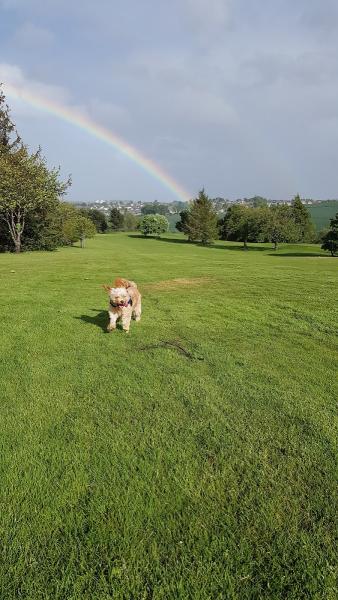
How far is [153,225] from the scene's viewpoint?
102 metres

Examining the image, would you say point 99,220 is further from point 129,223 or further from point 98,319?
point 98,319

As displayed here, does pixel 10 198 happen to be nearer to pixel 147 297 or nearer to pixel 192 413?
pixel 147 297

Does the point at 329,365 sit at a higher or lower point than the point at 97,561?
higher

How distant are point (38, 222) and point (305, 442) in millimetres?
44612

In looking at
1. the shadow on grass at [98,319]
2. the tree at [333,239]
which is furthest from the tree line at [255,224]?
the shadow on grass at [98,319]

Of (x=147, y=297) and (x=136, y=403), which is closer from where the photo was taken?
(x=136, y=403)

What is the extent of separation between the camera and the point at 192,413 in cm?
438

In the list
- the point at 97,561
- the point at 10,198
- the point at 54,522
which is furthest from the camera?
the point at 10,198

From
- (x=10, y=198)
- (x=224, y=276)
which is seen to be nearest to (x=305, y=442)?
(x=224, y=276)

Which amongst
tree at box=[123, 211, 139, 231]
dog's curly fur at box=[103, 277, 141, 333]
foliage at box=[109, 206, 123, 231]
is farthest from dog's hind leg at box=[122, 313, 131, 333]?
tree at box=[123, 211, 139, 231]

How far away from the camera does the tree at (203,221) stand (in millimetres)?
78125

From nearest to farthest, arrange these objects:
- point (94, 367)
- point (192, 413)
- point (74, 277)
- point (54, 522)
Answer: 1. point (54, 522)
2. point (192, 413)
3. point (94, 367)
4. point (74, 277)

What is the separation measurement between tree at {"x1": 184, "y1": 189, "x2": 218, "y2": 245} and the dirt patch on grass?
63791 mm

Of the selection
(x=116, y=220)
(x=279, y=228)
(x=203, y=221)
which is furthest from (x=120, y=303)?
(x=116, y=220)
